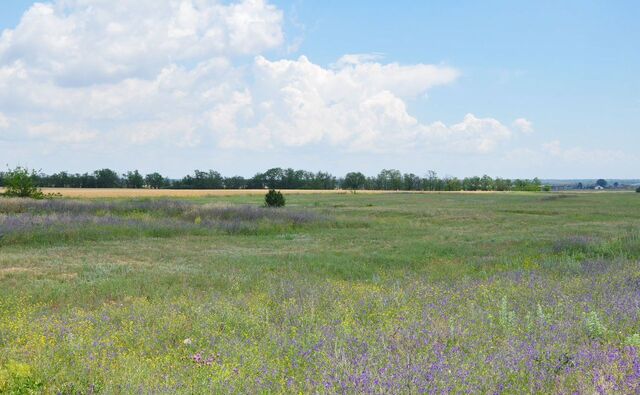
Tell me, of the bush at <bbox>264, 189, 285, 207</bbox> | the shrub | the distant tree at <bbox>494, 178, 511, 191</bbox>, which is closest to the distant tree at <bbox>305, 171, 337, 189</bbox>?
the distant tree at <bbox>494, 178, 511, 191</bbox>

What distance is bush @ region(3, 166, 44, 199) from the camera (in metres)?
37.3

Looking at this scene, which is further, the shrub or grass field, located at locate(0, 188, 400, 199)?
grass field, located at locate(0, 188, 400, 199)

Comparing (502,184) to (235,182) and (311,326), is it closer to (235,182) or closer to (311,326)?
(235,182)

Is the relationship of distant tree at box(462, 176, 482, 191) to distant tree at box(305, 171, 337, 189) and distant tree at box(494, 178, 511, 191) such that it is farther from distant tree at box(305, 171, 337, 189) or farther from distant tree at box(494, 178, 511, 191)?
distant tree at box(305, 171, 337, 189)

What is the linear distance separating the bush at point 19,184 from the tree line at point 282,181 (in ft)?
194

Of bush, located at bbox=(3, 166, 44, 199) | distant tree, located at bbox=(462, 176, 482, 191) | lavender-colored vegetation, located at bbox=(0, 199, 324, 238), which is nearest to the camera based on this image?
lavender-colored vegetation, located at bbox=(0, 199, 324, 238)

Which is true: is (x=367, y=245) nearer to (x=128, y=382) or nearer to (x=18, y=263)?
(x=18, y=263)

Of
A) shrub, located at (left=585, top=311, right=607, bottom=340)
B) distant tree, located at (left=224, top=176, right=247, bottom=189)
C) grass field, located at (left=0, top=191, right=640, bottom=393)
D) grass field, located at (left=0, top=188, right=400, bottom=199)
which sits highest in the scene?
distant tree, located at (left=224, top=176, right=247, bottom=189)

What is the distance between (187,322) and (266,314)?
1.19 meters

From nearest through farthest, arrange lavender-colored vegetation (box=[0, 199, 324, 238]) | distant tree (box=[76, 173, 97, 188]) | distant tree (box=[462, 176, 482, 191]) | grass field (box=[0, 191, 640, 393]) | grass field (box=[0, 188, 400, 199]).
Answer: grass field (box=[0, 191, 640, 393]), lavender-colored vegetation (box=[0, 199, 324, 238]), grass field (box=[0, 188, 400, 199]), distant tree (box=[76, 173, 97, 188]), distant tree (box=[462, 176, 482, 191])

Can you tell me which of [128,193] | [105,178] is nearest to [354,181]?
[105,178]

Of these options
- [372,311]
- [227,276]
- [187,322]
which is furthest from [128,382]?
[227,276]

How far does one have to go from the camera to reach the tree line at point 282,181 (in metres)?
111

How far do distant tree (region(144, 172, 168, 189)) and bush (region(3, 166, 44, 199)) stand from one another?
8091 centimetres
